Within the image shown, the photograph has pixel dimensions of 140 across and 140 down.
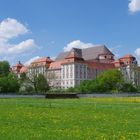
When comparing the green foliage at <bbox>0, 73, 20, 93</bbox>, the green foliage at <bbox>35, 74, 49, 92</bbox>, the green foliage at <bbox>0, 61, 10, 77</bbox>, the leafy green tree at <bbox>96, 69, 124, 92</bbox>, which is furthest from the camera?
the green foliage at <bbox>0, 61, 10, 77</bbox>

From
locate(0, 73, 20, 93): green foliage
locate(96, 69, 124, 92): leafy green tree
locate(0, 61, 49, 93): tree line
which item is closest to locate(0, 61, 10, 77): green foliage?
locate(0, 61, 49, 93): tree line

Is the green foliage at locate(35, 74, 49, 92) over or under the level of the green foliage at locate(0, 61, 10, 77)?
under

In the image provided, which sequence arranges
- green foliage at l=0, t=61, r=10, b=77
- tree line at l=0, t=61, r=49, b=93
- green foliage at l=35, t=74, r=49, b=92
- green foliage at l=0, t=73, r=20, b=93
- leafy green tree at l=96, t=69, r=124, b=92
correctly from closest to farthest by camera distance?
green foliage at l=0, t=73, r=20, b=93 → tree line at l=0, t=61, r=49, b=93 → green foliage at l=35, t=74, r=49, b=92 → leafy green tree at l=96, t=69, r=124, b=92 → green foliage at l=0, t=61, r=10, b=77

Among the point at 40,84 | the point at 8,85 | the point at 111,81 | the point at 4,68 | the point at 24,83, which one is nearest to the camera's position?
the point at 8,85

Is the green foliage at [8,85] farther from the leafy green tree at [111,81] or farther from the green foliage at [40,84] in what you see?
the leafy green tree at [111,81]

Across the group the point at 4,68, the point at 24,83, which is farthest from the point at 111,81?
the point at 4,68

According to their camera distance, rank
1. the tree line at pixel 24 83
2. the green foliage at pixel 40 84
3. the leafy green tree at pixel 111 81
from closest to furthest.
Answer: the tree line at pixel 24 83, the green foliage at pixel 40 84, the leafy green tree at pixel 111 81

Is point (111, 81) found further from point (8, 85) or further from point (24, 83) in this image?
point (8, 85)

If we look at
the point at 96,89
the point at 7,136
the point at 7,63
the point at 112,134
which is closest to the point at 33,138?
the point at 7,136

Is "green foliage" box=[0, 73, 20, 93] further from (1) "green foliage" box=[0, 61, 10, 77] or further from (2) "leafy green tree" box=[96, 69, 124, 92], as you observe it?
(1) "green foliage" box=[0, 61, 10, 77]

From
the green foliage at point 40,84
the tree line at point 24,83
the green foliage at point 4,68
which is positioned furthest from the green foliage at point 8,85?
the green foliage at point 4,68

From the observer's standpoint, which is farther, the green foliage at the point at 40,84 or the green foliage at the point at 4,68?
the green foliage at the point at 4,68

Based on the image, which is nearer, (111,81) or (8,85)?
(8,85)

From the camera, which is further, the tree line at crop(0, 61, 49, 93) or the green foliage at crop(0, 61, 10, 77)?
the green foliage at crop(0, 61, 10, 77)
